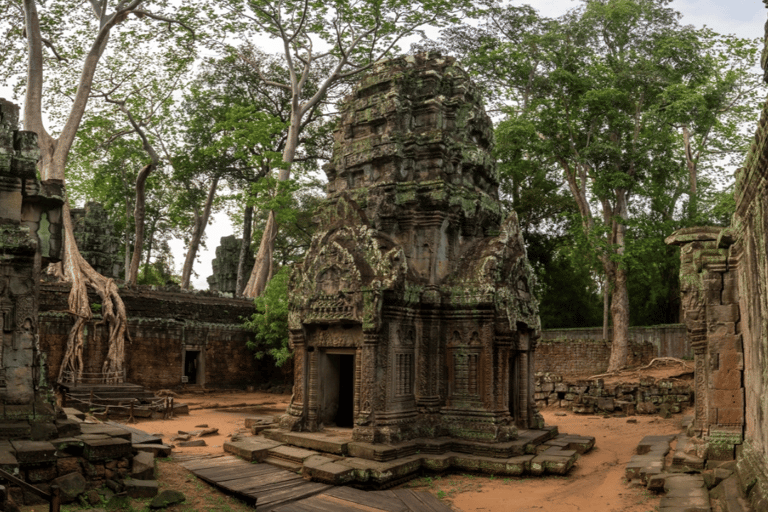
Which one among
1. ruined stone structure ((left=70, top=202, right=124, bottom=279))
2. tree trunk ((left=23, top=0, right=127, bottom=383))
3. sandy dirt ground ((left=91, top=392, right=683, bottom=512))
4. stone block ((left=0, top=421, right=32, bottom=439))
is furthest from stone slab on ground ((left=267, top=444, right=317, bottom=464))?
ruined stone structure ((left=70, top=202, right=124, bottom=279))

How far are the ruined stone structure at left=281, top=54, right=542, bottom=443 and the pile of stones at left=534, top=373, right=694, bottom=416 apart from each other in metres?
6.17

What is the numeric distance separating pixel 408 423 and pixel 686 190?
21.0 meters

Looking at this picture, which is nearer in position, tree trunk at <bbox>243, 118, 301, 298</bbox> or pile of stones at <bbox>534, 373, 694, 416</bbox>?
pile of stones at <bbox>534, 373, 694, 416</bbox>

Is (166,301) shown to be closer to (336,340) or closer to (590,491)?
(336,340)

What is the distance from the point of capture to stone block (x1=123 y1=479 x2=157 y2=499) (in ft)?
24.2

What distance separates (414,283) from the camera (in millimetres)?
9812

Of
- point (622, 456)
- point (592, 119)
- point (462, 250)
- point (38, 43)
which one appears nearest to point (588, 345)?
point (592, 119)

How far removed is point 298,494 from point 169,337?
13.8m

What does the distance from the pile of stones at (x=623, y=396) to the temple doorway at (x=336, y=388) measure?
26.2 ft

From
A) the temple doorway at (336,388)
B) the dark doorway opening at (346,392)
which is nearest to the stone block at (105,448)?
the temple doorway at (336,388)

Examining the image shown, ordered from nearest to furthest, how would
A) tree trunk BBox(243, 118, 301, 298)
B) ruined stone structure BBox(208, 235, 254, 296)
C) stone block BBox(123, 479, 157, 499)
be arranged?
stone block BBox(123, 479, 157, 499)
tree trunk BBox(243, 118, 301, 298)
ruined stone structure BBox(208, 235, 254, 296)

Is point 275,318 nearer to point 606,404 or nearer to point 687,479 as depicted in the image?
point 606,404

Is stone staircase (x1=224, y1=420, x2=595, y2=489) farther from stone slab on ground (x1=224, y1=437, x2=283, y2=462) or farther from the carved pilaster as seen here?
the carved pilaster

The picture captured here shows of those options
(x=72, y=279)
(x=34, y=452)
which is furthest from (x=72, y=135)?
(x=34, y=452)
